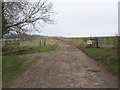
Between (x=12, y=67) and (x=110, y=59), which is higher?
(x=110, y=59)

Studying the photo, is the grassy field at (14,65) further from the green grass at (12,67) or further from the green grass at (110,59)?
Answer: the green grass at (110,59)

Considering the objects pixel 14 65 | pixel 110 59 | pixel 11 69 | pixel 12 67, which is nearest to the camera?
pixel 11 69

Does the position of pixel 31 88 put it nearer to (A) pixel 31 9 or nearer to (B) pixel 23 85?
(B) pixel 23 85

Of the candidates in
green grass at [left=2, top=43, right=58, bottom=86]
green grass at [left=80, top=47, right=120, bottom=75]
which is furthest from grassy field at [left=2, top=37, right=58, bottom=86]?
green grass at [left=80, top=47, right=120, bottom=75]

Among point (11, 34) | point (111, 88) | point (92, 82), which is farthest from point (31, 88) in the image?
point (11, 34)

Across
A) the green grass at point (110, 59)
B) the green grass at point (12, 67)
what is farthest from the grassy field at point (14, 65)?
the green grass at point (110, 59)

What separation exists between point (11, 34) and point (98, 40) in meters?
13.0

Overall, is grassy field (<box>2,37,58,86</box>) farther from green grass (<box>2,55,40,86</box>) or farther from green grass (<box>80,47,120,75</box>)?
green grass (<box>80,47,120,75</box>)

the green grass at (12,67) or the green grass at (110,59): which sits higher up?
the green grass at (110,59)

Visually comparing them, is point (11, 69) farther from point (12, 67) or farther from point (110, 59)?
point (110, 59)

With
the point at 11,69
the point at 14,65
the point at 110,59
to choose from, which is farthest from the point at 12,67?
the point at 110,59

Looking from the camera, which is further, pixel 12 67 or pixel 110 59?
pixel 110 59

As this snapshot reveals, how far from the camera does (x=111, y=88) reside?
449 cm

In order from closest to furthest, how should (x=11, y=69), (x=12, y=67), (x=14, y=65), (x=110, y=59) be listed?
(x=11, y=69), (x=12, y=67), (x=110, y=59), (x=14, y=65)
